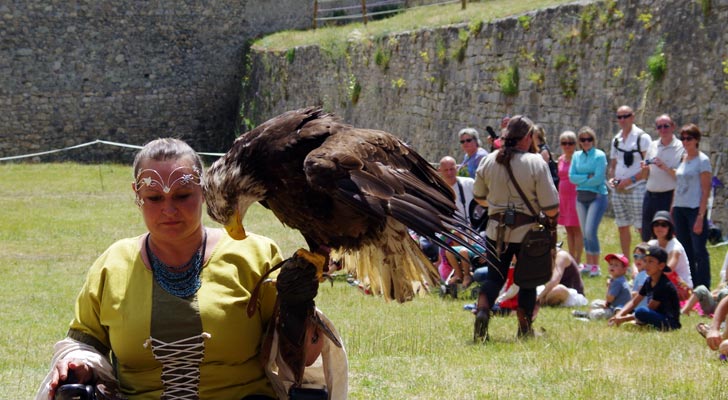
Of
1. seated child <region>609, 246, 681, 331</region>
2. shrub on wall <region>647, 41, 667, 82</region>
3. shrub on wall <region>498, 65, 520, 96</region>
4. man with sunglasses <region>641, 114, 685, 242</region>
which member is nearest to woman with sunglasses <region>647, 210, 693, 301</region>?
seated child <region>609, 246, 681, 331</region>

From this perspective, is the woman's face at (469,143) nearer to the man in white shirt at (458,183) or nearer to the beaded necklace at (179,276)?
the man in white shirt at (458,183)

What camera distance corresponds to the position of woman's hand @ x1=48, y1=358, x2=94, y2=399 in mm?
3279

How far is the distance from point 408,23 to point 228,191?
18.1m

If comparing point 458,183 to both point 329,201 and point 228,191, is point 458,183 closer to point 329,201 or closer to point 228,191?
point 329,201

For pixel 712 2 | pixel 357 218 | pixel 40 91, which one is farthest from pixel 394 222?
pixel 40 91

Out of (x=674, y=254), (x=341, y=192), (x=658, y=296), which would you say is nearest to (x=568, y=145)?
(x=674, y=254)

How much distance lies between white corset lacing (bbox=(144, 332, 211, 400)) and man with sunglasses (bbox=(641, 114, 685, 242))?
275 inches

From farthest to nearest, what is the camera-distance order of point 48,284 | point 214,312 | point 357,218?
point 48,284
point 357,218
point 214,312

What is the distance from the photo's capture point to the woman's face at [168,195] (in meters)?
3.44

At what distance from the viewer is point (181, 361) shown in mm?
3445

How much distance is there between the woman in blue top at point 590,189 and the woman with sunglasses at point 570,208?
0.75 ft

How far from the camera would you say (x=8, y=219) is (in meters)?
15.2

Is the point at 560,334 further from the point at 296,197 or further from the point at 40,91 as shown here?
the point at 40,91

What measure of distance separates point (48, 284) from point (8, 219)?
5430 mm
